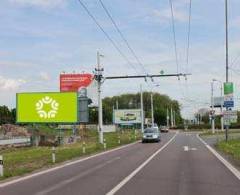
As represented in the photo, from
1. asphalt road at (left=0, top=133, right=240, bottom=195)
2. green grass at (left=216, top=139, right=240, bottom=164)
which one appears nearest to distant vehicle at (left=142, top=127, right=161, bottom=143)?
green grass at (left=216, top=139, right=240, bottom=164)

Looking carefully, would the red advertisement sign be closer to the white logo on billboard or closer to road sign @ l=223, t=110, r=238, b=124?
the white logo on billboard

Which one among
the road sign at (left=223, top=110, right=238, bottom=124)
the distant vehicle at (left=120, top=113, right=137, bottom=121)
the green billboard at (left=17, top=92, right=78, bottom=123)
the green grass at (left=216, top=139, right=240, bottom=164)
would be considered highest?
the distant vehicle at (left=120, top=113, right=137, bottom=121)

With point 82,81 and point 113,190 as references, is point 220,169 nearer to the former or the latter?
point 113,190

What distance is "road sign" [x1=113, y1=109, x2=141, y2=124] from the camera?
128 meters

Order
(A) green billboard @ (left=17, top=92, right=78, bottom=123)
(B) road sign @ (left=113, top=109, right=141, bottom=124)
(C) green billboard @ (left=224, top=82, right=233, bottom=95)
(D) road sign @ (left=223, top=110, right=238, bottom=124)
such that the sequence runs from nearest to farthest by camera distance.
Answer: (C) green billboard @ (left=224, top=82, right=233, bottom=95) < (D) road sign @ (left=223, top=110, right=238, bottom=124) < (A) green billboard @ (left=17, top=92, right=78, bottom=123) < (B) road sign @ (left=113, top=109, right=141, bottom=124)

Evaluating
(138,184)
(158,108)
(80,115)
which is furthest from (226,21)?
(158,108)

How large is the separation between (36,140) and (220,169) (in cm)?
3497

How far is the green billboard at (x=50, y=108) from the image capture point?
5491 centimetres

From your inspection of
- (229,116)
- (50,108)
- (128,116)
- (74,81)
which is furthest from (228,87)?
(128,116)

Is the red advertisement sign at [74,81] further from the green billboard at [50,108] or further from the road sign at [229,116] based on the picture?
the road sign at [229,116]

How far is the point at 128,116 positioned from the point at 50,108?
240 ft

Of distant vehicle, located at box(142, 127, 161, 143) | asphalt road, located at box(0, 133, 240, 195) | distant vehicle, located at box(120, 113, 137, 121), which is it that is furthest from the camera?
distant vehicle, located at box(120, 113, 137, 121)

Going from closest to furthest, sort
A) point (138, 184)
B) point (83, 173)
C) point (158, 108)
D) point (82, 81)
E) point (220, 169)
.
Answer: point (138, 184)
point (83, 173)
point (220, 169)
point (82, 81)
point (158, 108)

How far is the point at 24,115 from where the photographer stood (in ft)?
183
